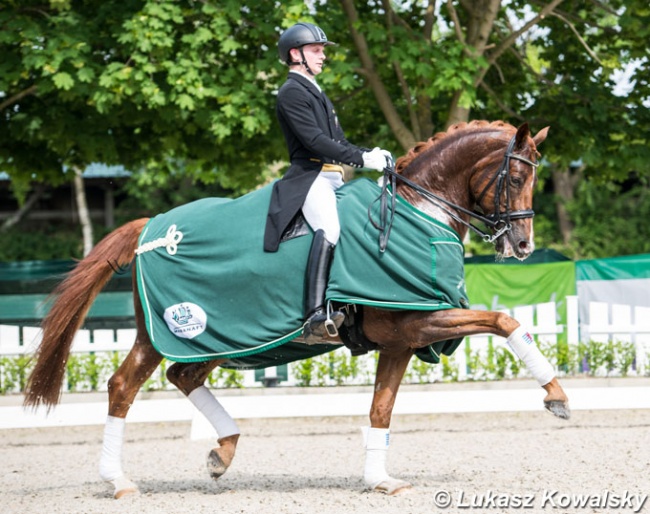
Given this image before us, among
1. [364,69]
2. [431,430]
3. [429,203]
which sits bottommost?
[431,430]

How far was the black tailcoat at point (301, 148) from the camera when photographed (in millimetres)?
6484

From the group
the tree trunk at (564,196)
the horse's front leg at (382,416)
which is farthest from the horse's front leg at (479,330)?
the tree trunk at (564,196)

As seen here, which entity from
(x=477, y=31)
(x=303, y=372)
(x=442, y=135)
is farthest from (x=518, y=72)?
(x=442, y=135)

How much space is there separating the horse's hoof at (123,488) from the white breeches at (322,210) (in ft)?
7.22

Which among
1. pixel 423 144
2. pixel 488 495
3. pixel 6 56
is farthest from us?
pixel 6 56

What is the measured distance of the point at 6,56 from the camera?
13.2m

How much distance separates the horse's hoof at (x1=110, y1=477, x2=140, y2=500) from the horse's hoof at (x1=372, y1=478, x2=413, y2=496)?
5.49 feet

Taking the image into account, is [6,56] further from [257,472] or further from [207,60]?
[257,472]

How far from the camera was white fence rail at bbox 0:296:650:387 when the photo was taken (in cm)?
1180

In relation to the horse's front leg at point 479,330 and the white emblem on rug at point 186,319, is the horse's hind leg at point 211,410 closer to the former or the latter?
the white emblem on rug at point 186,319

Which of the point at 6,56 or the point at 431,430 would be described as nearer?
the point at 431,430

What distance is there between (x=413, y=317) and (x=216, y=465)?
1.80 metres

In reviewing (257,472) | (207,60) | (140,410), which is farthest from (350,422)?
(207,60)

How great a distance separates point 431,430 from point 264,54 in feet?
18.6
